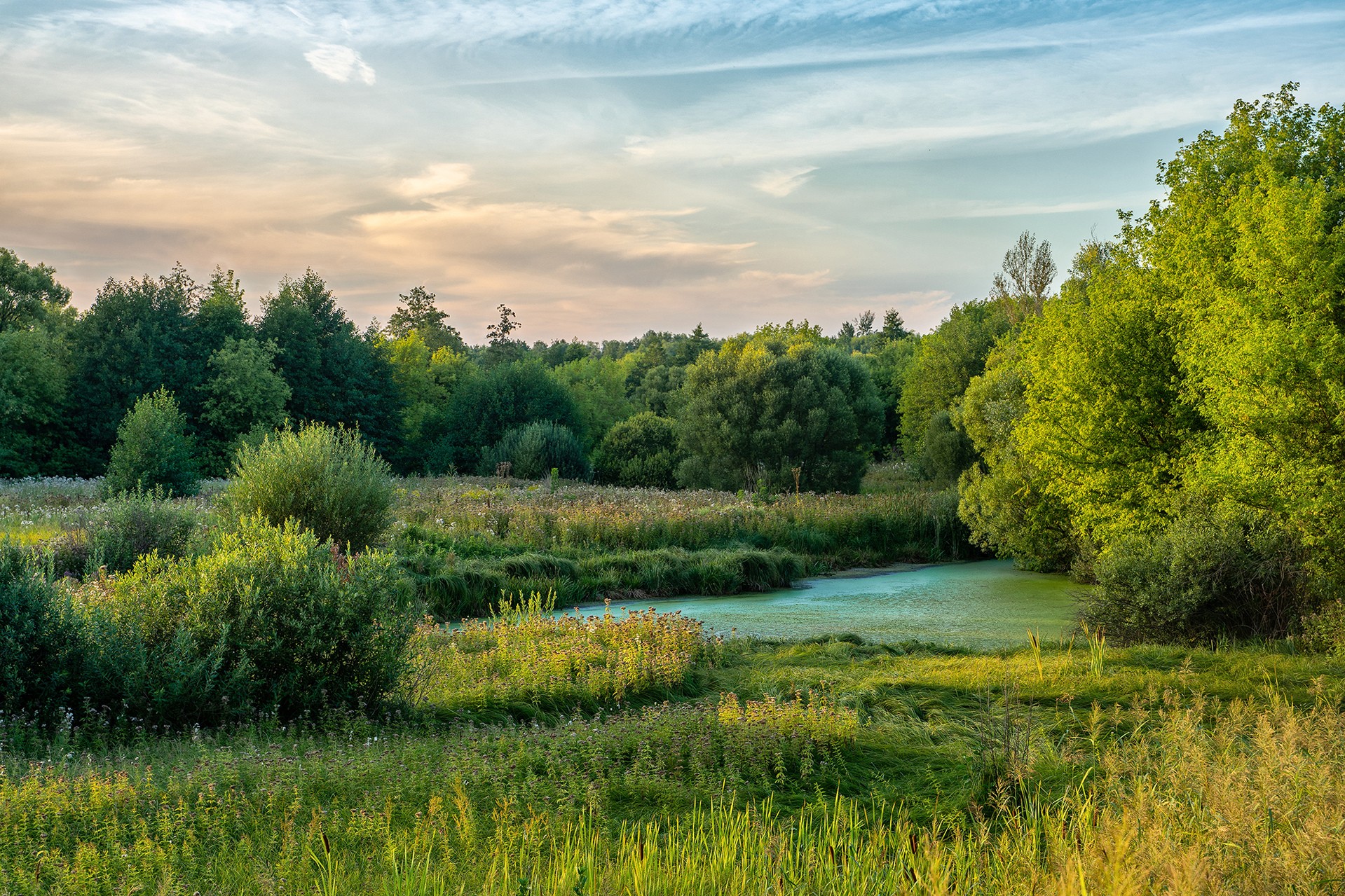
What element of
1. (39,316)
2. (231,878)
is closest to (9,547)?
(231,878)

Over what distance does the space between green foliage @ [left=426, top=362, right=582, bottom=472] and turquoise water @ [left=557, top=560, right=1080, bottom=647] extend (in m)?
29.3

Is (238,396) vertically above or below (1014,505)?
above

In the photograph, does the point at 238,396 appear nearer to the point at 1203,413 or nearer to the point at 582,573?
the point at 582,573

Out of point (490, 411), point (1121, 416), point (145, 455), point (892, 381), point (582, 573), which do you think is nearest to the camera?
point (1121, 416)

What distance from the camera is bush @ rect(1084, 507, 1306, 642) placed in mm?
11844

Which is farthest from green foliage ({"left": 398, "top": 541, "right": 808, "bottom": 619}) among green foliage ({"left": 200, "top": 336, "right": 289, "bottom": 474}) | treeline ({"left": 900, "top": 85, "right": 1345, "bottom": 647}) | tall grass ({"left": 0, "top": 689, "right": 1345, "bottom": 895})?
green foliage ({"left": 200, "top": 336, "right": 289, "bottom": 474})

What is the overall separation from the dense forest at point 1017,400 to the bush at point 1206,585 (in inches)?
1.3

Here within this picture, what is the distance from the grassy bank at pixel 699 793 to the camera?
3.68 meters

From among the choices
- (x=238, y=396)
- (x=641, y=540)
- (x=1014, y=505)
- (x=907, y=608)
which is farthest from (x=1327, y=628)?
(x=238, y=396)

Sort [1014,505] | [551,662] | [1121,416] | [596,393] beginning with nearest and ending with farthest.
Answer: [551,662] < [1121,416] < [1014,505] < [596,393]

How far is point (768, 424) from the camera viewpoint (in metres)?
37.0

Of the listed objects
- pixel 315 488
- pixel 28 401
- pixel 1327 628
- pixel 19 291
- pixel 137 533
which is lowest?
pixel 1327 628

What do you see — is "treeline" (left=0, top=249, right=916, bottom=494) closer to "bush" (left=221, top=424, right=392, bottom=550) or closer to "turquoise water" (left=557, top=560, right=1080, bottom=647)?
"turquoise water" (left=557, top=560, right=1080, bottom=647)

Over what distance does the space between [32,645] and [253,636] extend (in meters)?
1.47
